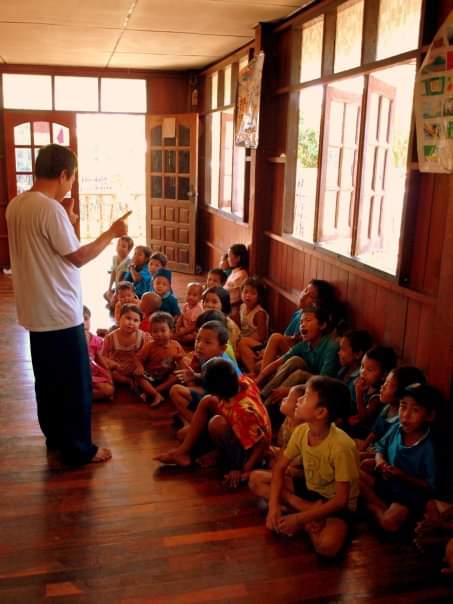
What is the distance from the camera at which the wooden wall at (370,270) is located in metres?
2.60

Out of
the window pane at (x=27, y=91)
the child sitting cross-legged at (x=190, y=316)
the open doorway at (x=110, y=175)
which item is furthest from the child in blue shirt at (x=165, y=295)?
the open doorway at (x=110, y=175)

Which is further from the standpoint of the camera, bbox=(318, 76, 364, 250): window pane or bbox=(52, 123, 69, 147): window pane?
bbox=(52, 123, 69, 147): window pane

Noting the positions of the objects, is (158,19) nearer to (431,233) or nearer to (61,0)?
(61,0)

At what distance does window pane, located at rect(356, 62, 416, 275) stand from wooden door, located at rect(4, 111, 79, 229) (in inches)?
164

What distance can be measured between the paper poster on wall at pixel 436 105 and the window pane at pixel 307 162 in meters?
1.52

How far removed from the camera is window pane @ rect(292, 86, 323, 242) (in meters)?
4.54

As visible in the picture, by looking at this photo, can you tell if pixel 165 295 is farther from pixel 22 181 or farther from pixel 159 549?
pixel 22 181

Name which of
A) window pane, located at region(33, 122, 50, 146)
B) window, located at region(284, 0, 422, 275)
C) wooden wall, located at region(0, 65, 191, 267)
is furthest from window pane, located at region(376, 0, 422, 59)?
window pane, located at region(33, 122, 50, 146)

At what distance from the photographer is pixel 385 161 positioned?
14.9 ft

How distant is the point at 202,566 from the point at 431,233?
1820 mm

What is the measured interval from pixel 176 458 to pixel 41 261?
1.12m

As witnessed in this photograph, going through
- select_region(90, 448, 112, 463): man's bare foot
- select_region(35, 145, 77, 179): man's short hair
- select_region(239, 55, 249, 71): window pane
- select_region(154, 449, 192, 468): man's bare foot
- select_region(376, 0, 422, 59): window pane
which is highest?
select_region(239, 55, 249, 71): window pane

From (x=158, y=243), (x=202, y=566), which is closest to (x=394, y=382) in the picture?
(x=202, y=566)

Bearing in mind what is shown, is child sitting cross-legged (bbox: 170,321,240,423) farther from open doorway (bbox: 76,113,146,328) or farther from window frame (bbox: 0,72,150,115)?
open doorway (bbox: 76,113,146,328)
